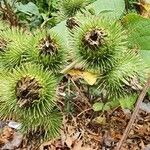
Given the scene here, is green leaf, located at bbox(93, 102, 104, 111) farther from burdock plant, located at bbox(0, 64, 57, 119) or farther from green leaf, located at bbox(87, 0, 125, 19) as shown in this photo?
burdock plant, located at bbox(0, 64, 57, 119)

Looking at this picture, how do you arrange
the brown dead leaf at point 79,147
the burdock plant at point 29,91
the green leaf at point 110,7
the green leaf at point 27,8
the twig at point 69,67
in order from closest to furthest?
the burdock plant at point 29,91 → the twig at point 69,67 → the green leaf at point 110,7 → the brown dead leaf at point 79,147 → the green leaf at point 27,8

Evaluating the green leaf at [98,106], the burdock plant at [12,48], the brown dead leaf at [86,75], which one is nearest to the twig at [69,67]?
the brown dead leaf at [86,75]

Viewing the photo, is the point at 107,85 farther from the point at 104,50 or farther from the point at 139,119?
the point at 139,119

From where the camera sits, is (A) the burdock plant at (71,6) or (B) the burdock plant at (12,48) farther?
Answer: (A) the burdock plant at (71,6)

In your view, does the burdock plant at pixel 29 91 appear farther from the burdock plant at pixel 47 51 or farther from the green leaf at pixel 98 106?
the green leaf at pixel 98 106

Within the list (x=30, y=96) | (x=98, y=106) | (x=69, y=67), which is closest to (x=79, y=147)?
(x=98, y=106)

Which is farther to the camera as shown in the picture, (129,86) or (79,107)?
(79,107)

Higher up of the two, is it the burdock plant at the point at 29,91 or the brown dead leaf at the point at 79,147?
the burdock plant at the point at 29,91

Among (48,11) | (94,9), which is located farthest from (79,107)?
(94,9)

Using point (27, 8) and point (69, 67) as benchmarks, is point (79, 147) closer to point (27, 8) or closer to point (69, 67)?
point (27, 8)

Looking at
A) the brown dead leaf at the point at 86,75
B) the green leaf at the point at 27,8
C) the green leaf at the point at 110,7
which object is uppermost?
the green leaf at the point at 110,7
